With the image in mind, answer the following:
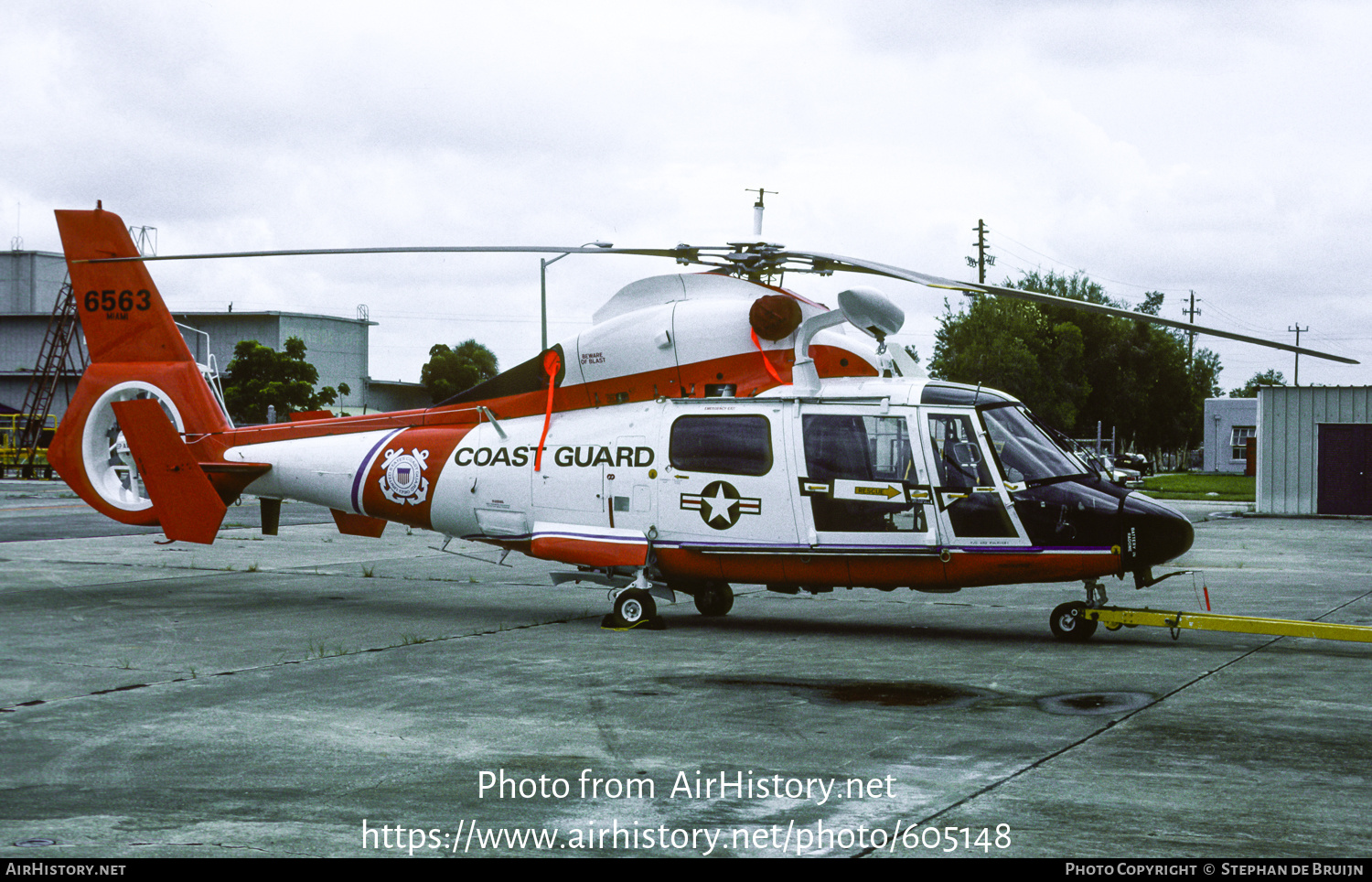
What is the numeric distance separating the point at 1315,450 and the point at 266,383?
54.9m

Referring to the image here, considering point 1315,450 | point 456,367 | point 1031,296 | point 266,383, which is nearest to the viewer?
point 1031,296

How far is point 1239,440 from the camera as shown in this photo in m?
88.1

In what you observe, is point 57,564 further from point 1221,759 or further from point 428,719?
point 1221,759

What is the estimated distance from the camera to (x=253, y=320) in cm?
8819

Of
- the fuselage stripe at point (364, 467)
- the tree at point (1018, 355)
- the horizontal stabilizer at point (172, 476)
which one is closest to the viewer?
the fuselage stripe at point (364, 467)

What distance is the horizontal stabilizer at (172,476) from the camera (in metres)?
14.2

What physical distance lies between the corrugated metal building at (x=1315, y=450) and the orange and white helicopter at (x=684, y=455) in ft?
89.7

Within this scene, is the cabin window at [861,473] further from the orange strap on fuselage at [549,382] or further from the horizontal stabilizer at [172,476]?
the horizontal stabilizer at [172,476]

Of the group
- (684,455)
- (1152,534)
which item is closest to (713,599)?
(684,455)

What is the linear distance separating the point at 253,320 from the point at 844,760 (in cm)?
8836

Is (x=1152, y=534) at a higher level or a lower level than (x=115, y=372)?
lower

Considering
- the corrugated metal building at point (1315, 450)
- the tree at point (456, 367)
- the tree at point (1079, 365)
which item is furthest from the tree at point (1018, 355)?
the tree at point (456, 367)

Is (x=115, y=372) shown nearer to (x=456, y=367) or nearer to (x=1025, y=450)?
(x=1025, y=450)

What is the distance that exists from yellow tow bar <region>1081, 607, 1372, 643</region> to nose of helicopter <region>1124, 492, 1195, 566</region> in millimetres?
524
